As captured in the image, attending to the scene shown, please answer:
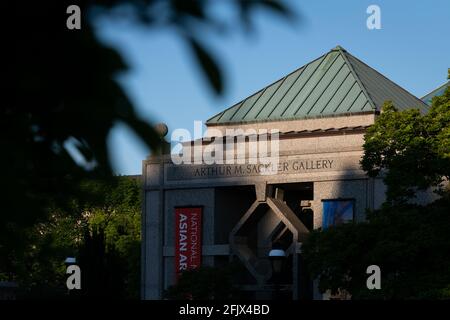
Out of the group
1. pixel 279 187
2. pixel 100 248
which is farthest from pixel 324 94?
pixel 100 248

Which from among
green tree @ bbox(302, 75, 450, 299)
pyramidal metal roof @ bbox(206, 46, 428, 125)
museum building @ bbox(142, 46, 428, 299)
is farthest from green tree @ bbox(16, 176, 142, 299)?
pyramidal metal roof @ bbox(206, 46, 428, 125)

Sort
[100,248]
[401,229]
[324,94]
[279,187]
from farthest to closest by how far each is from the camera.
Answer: [324,94]
[279,187]
[100,248]
[401,229]

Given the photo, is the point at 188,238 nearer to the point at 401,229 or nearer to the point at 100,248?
the point at 100,248

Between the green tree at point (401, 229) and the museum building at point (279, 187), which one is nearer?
the green tree at point (401, 229)

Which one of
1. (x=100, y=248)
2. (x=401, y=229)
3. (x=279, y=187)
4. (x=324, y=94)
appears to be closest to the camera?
(x=401, y=229)

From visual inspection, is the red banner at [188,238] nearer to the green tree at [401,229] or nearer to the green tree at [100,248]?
the green tree at [100,248]

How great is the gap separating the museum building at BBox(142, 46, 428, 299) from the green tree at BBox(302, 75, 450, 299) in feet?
65.3

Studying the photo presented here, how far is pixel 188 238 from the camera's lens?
63719 mm

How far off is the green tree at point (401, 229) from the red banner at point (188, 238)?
24.3m

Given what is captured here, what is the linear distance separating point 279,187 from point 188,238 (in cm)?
604

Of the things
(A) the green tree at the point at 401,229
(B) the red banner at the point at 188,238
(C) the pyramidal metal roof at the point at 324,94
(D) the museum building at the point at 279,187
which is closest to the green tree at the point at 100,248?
(B) the red banner at the point at 188,238

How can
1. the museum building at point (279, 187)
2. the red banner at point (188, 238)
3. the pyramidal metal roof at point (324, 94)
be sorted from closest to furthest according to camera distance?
the museum building at point (279, 187)
the pyramidal metal roof at point (324, 94)
the red banner at point (188, 238)

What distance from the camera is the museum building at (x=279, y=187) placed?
2349 inches

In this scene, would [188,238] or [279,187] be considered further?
[188,238]
